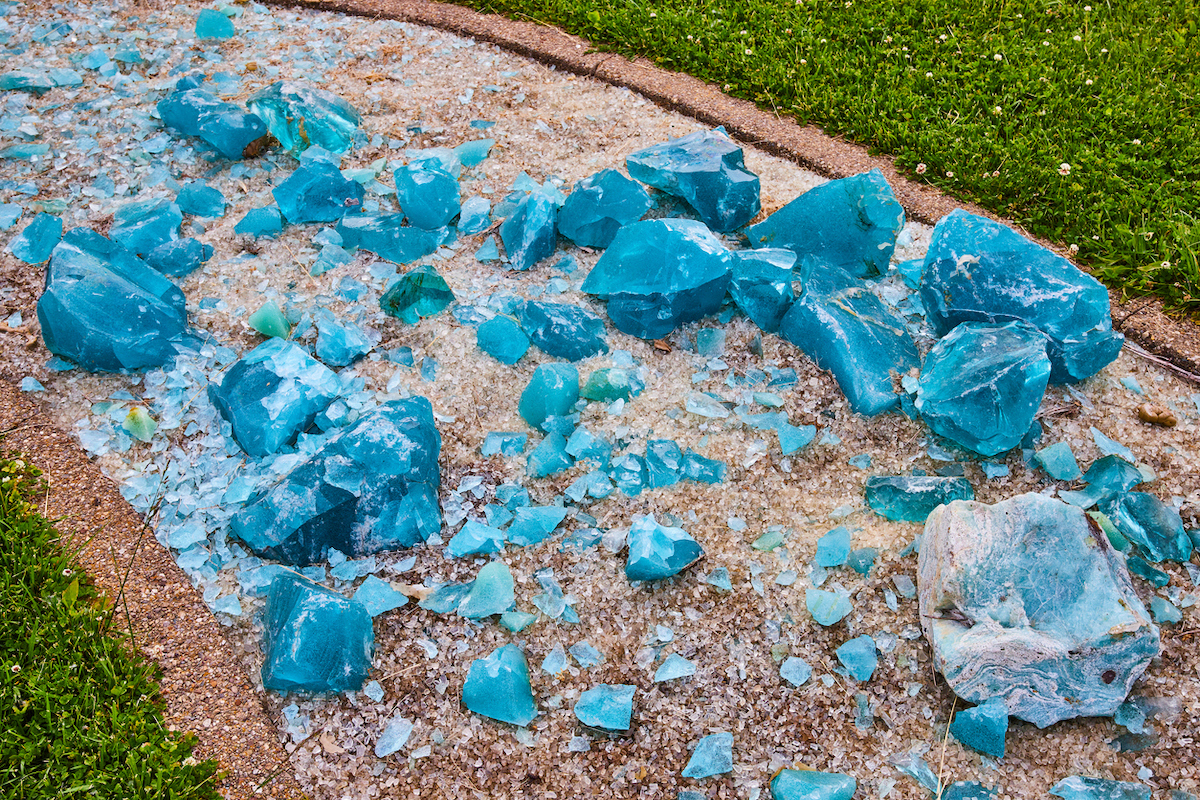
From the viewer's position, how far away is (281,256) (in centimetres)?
274

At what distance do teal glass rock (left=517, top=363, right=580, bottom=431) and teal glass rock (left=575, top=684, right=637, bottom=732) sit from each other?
0.75 metres

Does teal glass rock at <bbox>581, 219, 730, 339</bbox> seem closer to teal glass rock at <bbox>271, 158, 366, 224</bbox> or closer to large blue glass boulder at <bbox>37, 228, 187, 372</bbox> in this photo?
teal glass rock at <bbox>271, 158, 366, 224</bbox>

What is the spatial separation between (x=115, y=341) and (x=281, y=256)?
590 mm

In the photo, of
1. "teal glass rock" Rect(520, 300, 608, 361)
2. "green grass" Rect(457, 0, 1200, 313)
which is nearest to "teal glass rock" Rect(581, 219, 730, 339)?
"teal glass rock" Rect(520, 300, 608, 361)

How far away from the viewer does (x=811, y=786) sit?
1.65m

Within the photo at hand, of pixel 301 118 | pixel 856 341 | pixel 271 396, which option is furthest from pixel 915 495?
pixel 301 118

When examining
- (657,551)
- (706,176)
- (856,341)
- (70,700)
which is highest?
(706,176)

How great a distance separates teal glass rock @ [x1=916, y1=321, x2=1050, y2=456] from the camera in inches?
82.3

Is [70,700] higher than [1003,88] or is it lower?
lower

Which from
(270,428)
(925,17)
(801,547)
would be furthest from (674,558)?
(925,17)

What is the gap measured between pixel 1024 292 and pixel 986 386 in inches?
14.5

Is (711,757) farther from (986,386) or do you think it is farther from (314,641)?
(986,386)

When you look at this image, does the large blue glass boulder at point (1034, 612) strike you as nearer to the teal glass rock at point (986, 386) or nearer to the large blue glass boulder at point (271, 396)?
the teal glass rock at point (986, 386)

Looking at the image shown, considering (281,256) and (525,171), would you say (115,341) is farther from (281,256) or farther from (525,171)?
(525,171)
